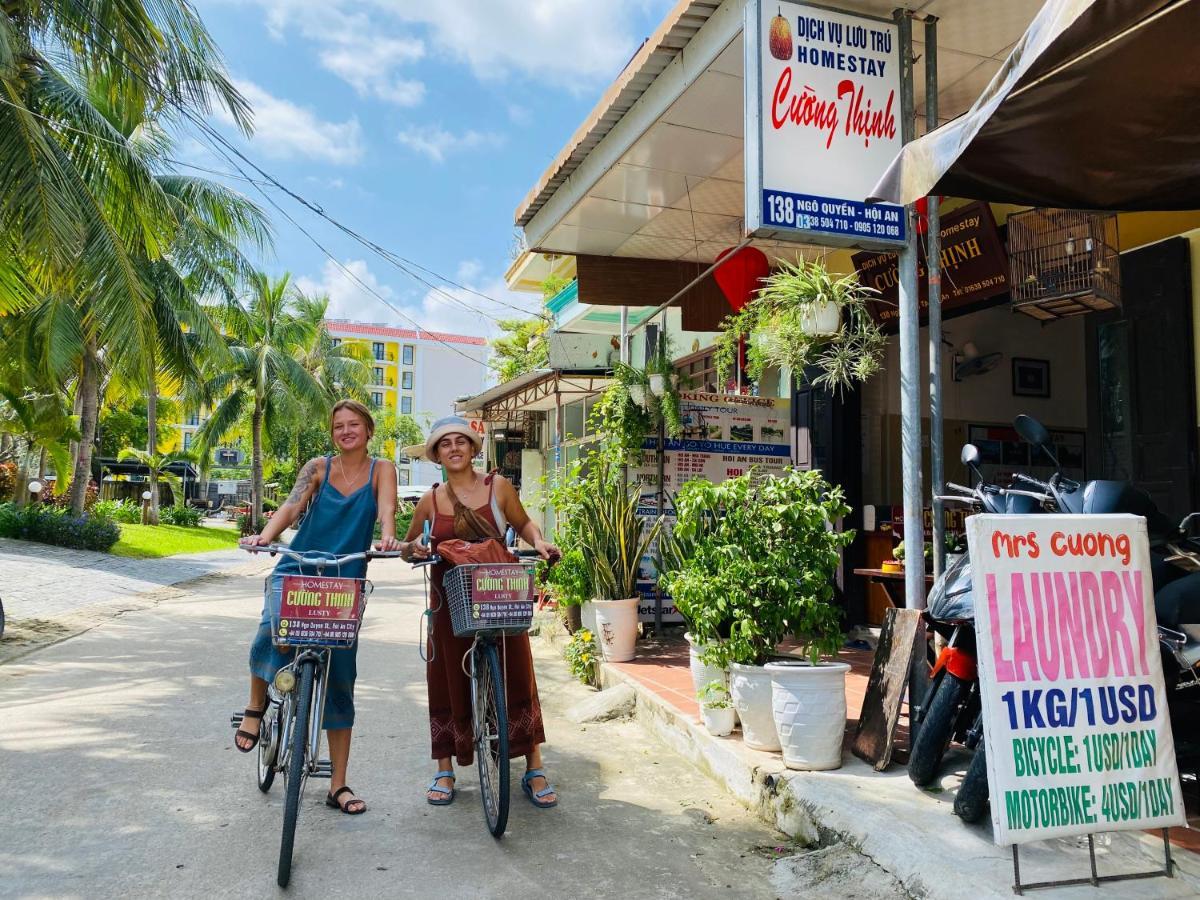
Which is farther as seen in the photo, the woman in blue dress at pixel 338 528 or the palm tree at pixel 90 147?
the palm tree at pixel 90 147

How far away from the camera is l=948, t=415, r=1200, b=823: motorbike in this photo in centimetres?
324

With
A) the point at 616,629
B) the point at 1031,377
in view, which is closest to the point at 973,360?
the point at 1031,377

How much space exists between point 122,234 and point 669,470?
7671 millimetres

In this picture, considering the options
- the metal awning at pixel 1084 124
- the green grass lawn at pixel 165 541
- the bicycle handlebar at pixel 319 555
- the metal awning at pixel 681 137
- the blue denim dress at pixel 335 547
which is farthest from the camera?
the green grass lawn at pixel 165 541

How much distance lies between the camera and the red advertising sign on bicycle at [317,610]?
341cm

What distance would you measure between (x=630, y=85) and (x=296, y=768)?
462 centimetres

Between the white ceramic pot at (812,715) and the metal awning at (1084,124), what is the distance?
2209mm

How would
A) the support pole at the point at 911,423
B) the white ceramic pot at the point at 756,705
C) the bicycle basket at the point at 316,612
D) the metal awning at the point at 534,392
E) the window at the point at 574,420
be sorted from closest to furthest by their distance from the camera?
the bicycle basket at the point at 316,612 → the support pole at the point at 911,423 → the white ceramic pot at the point at 756,705 → the metal awning at the point at 534,392 → the window at the point at 574,420

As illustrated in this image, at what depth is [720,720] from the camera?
191 inches

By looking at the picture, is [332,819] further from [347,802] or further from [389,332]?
[389,332]

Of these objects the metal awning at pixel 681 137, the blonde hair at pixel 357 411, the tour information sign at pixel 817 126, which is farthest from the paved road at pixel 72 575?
the tour information sign at pixel 817 126

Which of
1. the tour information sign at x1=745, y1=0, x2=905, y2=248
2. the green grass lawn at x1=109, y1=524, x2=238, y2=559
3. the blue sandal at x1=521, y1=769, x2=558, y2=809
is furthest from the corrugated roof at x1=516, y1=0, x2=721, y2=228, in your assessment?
the green grass lawn at x1=109, y1=524, x2=238, y2=559

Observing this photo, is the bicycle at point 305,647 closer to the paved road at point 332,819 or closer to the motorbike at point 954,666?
the paved road at point 332,819

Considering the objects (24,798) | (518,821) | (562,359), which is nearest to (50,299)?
(562,359)
